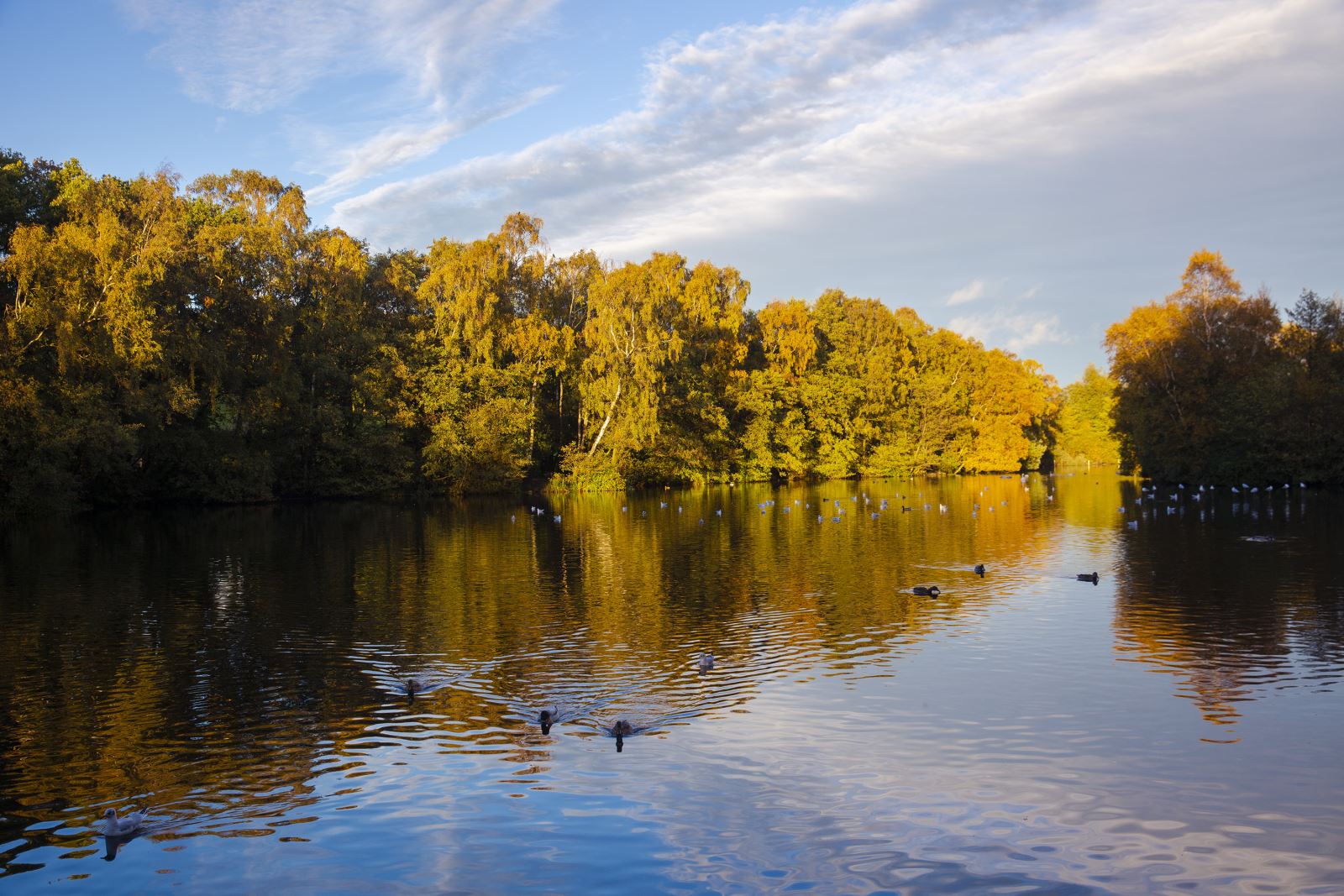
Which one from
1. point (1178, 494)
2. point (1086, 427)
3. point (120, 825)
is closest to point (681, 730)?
point (120, 825)

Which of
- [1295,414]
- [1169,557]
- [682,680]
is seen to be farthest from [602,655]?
[1295,414]

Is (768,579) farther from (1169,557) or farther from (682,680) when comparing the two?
(1169,557)

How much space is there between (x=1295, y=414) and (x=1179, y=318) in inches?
409

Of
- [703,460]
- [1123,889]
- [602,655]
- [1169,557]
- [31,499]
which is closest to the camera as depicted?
[1123,889]

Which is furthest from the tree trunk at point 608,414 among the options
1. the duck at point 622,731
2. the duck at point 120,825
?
the duck at point 120,825

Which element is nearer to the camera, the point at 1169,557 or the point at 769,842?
the point at 769,842

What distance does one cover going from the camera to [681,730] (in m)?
12.8

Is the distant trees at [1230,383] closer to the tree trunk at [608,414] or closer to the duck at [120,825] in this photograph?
the tree trunk at [608,414]

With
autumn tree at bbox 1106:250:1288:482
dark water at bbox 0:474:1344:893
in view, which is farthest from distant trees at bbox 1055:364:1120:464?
dark water at bbox 0:474:1344:893

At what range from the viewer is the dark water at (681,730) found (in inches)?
355

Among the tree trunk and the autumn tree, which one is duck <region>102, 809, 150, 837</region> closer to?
the tree trunk

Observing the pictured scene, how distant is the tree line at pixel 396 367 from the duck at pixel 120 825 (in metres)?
40.3

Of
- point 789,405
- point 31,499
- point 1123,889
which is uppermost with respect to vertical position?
point 789,405

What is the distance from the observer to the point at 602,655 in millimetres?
16812
